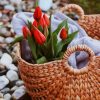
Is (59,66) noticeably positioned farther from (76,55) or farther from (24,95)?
(24,95)

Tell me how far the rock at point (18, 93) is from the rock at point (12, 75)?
12 centimetres

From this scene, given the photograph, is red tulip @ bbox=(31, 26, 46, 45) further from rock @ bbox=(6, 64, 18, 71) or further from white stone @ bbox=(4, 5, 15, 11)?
white stone @ bbox=(4, 5, 15, 11)

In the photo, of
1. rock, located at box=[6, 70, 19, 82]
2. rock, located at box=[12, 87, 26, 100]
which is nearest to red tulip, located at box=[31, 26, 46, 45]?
rock, located at box=[12, 87, 26, 100]

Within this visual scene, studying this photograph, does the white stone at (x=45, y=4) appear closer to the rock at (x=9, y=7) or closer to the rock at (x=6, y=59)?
the rock at (x=9, y=7)

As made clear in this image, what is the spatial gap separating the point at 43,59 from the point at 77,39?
0.21 metres

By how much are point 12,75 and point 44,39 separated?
576 millimetres

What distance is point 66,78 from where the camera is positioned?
2.06 m

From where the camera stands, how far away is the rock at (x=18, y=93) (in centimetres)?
240

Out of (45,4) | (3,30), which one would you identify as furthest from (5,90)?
(45,4)

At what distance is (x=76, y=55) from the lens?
2158 millimetres

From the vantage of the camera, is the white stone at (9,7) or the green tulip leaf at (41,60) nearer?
the green tulip leaf at (41,60)

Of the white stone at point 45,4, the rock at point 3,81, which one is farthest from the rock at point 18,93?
the white stone at point 45,4

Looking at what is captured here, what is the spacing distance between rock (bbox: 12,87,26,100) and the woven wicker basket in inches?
12.3

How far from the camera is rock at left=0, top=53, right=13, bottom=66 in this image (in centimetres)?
272
